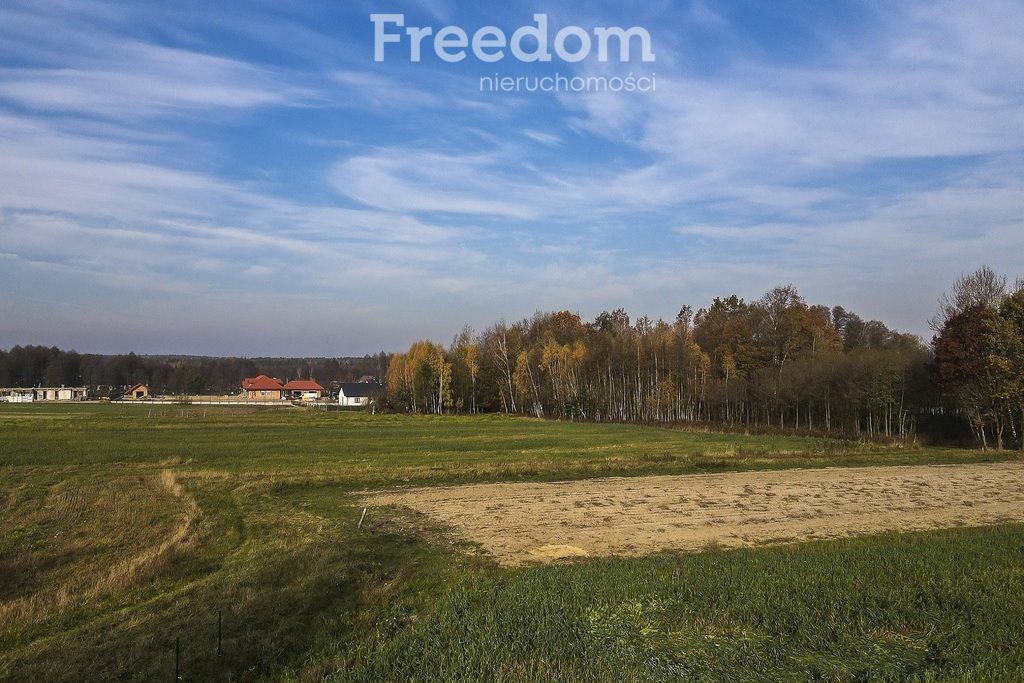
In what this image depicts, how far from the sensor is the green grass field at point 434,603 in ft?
26.8

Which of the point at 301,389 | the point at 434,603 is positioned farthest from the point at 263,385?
the point at 434,603

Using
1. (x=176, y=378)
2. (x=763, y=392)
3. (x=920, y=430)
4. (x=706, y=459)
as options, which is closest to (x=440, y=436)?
(x=706, y=459)

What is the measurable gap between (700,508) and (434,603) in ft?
44.3

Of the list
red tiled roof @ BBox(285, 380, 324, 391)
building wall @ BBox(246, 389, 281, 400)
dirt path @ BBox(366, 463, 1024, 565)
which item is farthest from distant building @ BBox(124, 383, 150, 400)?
dirt path @ BBox(366, 463, 1024, 565)

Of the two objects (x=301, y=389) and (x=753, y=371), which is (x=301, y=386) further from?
(x=753, y=371)

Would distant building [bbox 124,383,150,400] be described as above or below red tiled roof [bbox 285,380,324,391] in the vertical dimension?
below

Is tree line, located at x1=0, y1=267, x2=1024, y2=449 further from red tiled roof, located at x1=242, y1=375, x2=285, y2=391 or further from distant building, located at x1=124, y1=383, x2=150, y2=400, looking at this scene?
distant building, located at x1=124, y1=383, x2=150, y2=400

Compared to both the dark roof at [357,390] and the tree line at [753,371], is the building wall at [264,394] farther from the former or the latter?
the tree line at [753,371]

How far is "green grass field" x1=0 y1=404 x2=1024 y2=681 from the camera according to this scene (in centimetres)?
818

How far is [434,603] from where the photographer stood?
11422 mm

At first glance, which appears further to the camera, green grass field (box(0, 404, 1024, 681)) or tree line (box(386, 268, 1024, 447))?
tree line (box(386, 268, 1024, 447))

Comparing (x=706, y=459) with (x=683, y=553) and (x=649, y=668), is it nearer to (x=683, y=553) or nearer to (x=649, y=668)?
(x=683, y=553)

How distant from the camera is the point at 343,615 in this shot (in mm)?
11523

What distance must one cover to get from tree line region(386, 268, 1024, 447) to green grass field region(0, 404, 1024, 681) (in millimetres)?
36381
